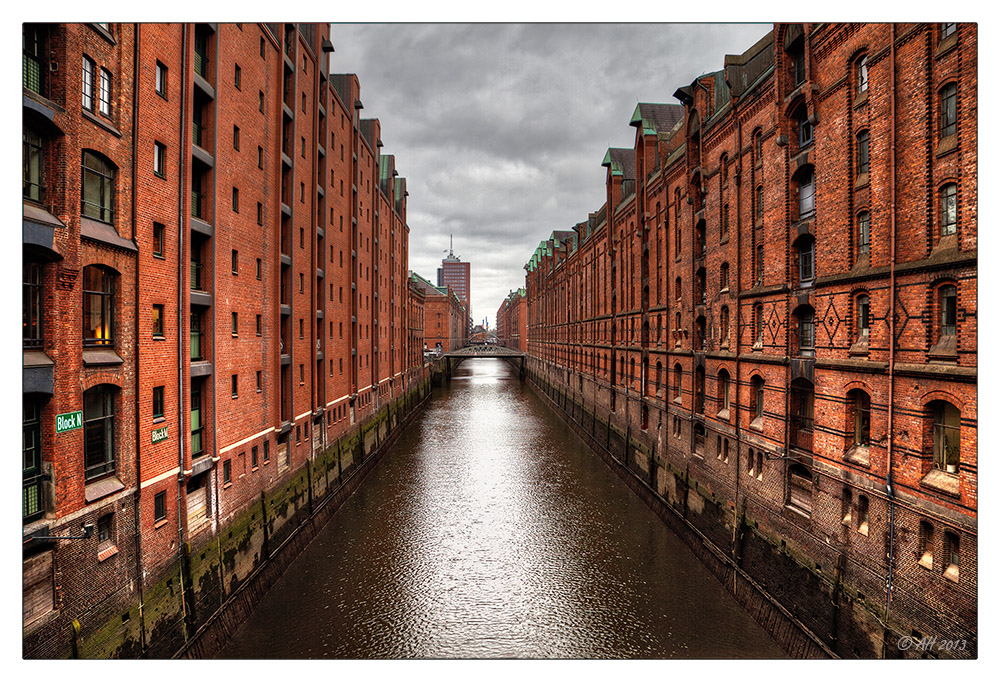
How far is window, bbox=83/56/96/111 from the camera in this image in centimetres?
864

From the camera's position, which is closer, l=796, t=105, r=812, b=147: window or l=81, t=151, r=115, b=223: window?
l=81, t=151, r=115, b=223: window

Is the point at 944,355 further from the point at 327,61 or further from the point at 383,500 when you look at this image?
the point at 327,61

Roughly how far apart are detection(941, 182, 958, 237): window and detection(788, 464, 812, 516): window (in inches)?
272

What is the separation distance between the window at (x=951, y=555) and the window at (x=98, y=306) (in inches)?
602

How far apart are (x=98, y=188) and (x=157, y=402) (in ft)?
14.7

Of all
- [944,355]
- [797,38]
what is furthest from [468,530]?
[797,38]

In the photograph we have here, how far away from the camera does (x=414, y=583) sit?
15508mm

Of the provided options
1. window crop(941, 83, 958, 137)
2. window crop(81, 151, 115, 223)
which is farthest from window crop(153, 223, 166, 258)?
window crop(941, 83, 958, 137)

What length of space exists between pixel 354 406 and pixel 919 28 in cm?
2638

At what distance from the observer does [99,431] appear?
932 centimetres

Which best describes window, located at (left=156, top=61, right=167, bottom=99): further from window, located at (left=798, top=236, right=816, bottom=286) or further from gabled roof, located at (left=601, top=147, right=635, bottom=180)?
gabled roof, located at (left=601, top=147, right=635, bottom=180)

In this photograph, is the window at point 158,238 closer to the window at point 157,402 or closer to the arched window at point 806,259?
the window at point 157,402

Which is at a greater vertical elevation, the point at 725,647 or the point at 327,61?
the point at 327,61

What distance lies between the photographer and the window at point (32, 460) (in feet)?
25.6
